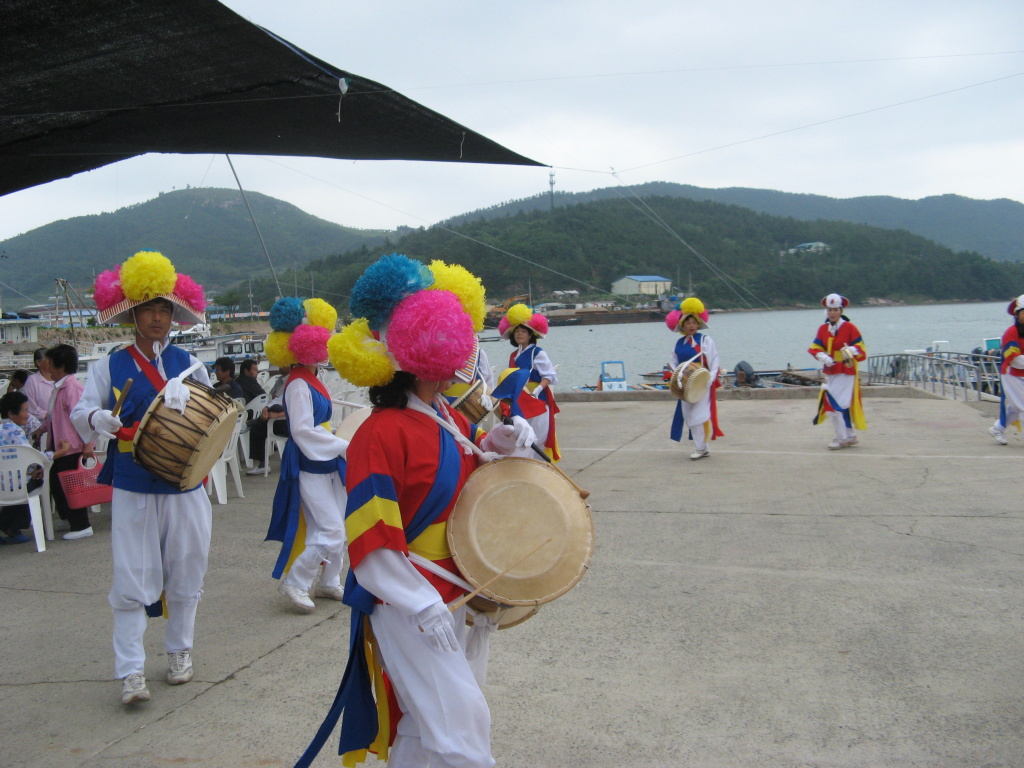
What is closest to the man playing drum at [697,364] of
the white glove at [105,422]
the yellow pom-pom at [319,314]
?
the yellow pom-pom at [319,314]

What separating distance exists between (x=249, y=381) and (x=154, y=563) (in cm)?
713

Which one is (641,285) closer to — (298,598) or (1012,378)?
(1012,378)

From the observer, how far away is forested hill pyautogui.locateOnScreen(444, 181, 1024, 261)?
26.1 m

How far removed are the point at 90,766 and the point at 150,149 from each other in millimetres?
5516

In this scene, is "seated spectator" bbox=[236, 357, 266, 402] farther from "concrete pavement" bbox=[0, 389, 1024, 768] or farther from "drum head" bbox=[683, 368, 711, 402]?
"drum head" bbox=[683, 368, 711, 402]

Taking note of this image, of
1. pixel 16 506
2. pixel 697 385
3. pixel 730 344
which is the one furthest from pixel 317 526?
pixel 730 344

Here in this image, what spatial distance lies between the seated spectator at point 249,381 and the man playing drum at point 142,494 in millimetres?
6568

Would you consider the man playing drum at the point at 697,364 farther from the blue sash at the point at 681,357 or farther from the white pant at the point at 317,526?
the white pant at the point at 317,526

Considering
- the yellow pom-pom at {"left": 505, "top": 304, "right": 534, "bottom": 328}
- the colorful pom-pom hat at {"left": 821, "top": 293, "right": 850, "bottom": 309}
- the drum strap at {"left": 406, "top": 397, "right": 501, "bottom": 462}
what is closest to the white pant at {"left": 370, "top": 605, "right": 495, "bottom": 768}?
the drum strap at {"left": 406, "top": 397, "right": 501, "bottom": 462}

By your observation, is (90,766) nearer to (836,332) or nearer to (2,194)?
(2,194)

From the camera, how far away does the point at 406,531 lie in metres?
2.55

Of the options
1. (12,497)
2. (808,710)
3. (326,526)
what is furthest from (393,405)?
(12,497)

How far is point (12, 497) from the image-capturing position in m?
6.74

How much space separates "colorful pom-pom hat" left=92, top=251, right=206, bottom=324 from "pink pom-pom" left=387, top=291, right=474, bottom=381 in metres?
2.02
